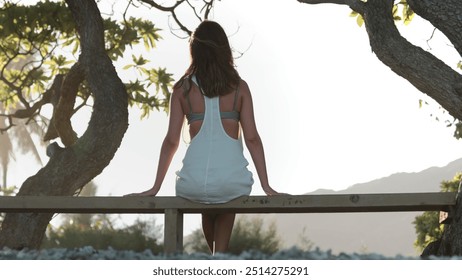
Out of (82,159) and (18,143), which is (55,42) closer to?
(82,159)

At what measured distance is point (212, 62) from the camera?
5.12m

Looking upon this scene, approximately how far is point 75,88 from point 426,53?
4429 millimetres

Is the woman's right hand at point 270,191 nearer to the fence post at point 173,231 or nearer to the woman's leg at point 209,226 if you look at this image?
the woman's leg at point 209,226

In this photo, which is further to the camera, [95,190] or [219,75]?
[95,190]

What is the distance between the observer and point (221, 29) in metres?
5.21

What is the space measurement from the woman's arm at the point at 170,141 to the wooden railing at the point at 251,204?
13cm

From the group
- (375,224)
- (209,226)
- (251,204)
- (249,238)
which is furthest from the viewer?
(375,224)

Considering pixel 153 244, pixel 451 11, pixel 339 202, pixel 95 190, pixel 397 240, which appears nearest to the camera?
pixel 339 202

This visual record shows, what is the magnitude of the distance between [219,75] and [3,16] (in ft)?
18.7

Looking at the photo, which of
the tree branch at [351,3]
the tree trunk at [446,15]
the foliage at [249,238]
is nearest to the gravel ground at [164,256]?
the tree trunk at [446,15]

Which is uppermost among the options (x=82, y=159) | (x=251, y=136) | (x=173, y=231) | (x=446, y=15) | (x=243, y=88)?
(x=446, y=15)

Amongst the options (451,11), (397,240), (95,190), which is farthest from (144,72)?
(397,240)

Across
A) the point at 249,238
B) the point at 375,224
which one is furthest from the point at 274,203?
the point at 375,224

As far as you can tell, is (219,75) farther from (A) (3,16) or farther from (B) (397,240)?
(B) (397,240)
